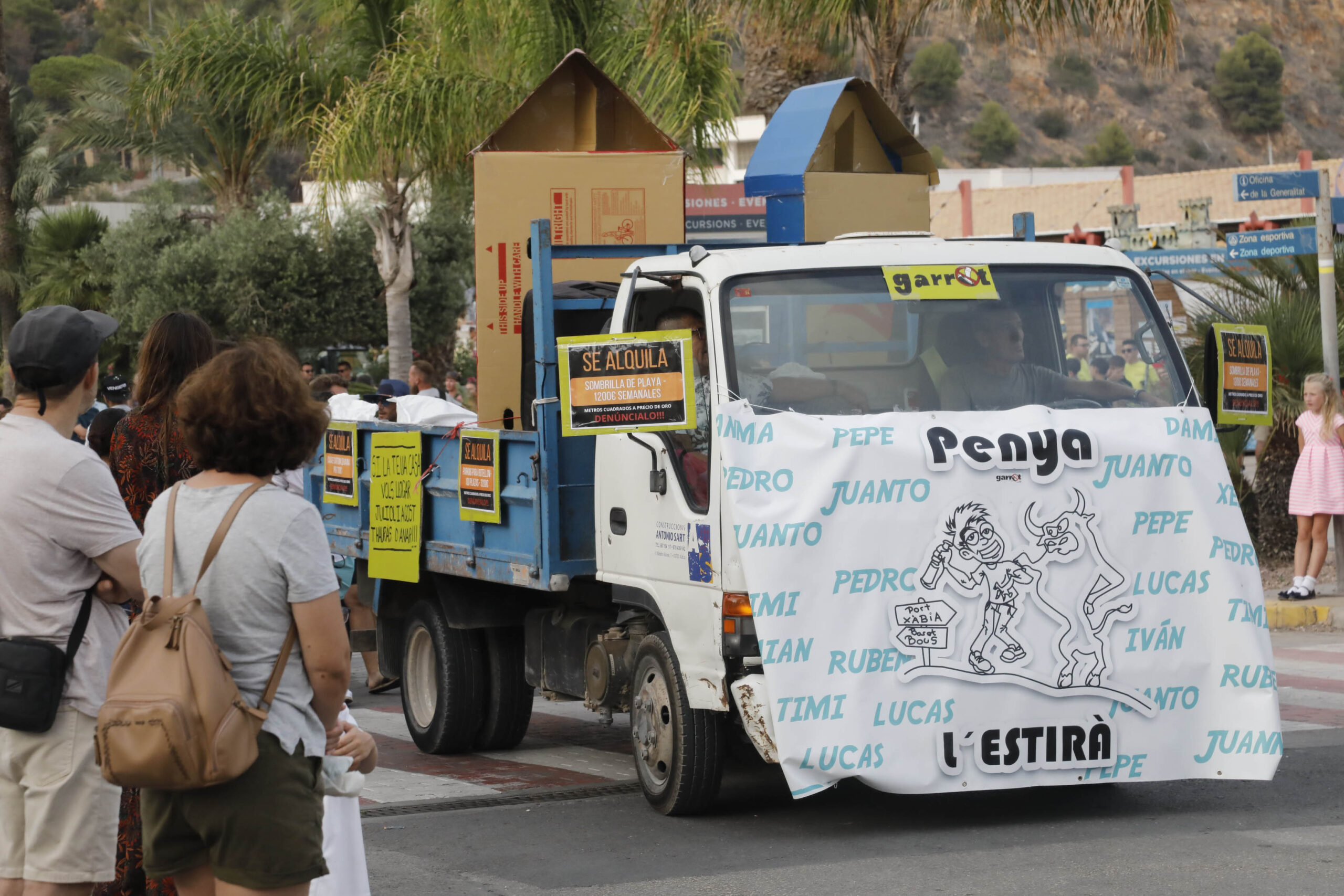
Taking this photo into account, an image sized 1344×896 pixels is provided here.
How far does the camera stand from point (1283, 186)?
13086 mm

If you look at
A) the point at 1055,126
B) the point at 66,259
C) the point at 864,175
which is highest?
the point at 1055,126

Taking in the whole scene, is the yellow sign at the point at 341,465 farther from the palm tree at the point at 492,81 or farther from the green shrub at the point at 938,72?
the green shrub at the point at 938,72

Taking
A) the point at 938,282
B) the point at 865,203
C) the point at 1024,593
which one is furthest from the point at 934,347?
the point at 865,203

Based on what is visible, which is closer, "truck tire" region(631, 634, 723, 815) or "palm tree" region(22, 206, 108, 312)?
"truck tire" region(631, 634, 723, 815)

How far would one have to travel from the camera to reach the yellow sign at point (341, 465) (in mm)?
9352

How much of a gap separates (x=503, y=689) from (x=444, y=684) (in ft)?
1.03

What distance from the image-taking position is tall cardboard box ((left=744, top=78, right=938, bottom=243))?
29.9ft

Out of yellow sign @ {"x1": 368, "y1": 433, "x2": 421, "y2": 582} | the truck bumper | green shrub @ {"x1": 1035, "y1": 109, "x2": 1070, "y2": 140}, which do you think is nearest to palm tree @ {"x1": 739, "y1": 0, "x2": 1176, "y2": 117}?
yellow sign @ {"x1": 368, "y1": 433, "x2": 421, "y2": 582}

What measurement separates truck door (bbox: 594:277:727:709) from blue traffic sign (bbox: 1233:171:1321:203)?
756 centimetres

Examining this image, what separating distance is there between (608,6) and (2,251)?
1263cm

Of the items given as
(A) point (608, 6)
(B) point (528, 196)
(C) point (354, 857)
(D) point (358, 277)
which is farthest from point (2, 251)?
(C) point (354, 857)

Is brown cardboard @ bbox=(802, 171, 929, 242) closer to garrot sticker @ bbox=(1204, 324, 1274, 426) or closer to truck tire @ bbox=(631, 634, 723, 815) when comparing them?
garrot sticker @ bbox=(1204, 324, 1274, 426)

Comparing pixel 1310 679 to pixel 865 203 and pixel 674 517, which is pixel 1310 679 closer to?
pixel 865 203

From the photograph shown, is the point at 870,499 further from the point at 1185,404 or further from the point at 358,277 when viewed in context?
the point at 358,277
